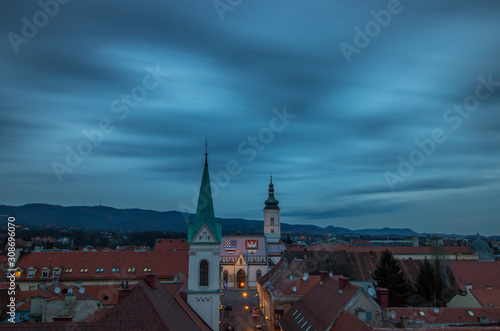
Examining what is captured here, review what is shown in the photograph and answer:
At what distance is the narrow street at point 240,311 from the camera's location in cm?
6222

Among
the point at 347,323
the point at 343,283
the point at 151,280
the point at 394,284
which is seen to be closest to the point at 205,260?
the point at 151,280

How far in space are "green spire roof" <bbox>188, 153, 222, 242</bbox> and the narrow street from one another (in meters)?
23.2

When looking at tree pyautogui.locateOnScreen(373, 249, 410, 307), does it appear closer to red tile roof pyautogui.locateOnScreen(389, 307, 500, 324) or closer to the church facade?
red tile roof pyautogui.locateOnScreen(389, 307, 500, 324)

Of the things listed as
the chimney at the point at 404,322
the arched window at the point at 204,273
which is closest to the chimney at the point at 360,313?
the chimney at the point at 404,322

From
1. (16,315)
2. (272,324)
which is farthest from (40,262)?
(272,324)

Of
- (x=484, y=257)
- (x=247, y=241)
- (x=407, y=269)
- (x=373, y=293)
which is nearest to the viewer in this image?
(x=373, y=293)

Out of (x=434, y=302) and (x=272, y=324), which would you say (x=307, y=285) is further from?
(x=434, y=302)

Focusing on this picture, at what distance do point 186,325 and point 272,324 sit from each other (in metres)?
29.5

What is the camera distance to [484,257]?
141 meters

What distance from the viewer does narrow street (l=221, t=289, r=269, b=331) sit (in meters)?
62.2

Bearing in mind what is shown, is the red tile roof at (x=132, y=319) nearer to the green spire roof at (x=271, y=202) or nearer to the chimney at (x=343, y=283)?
the chimney at (x=343, y=283)

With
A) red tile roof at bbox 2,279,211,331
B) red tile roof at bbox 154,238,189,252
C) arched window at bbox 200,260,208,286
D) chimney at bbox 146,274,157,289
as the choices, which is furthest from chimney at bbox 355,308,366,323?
red tile roof at bbox 154,238,189,252

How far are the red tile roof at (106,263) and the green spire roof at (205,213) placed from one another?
30035 millimetres

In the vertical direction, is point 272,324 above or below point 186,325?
below
